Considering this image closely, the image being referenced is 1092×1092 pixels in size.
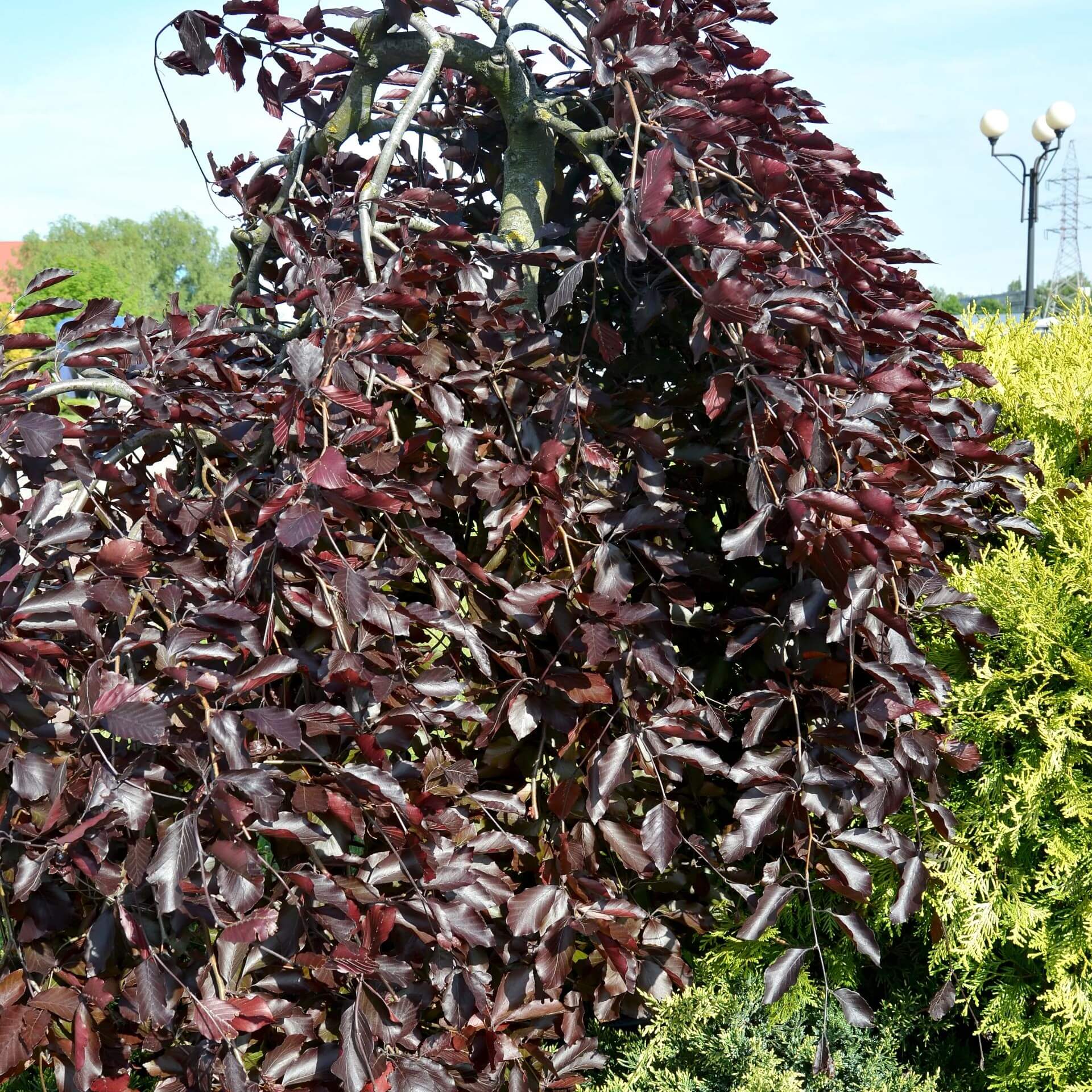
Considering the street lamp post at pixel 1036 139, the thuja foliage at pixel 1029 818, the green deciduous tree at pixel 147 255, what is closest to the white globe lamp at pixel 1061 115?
the street lamp post at pixel 1036 139

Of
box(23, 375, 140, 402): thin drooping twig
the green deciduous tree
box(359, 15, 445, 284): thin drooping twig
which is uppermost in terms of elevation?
the green deciduous tree

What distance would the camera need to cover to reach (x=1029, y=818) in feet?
6.32

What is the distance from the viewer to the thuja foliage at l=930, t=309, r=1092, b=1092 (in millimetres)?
1905

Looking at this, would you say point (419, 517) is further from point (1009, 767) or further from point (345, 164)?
point (1009, 767)

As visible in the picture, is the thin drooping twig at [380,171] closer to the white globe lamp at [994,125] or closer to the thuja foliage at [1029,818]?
the thuja foliage at [1029,818]

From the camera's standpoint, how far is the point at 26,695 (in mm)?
1178

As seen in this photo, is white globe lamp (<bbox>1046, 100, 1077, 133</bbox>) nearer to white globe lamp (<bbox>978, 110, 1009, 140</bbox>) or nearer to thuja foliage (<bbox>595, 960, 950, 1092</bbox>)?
white globe lamp (<bbox>978, 110, 1009, 140</bbox>)

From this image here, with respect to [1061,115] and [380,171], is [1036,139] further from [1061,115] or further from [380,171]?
[380,171]

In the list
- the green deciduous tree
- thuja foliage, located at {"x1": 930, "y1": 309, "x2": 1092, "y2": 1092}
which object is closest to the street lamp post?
thuja foliage, located at {"x1": 930, "y1": 309, "x2": 1092, "y2": 1092}

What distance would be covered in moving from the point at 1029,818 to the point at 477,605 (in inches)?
46.0

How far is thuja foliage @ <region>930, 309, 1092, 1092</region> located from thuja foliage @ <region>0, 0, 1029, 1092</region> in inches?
7.4

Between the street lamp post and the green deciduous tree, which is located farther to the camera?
the green deciduous tree

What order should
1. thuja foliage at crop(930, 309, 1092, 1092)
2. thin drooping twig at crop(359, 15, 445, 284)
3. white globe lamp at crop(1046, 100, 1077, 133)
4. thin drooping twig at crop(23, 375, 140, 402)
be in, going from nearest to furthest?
thin drooping twig at crop(23, 375, 140, 402)
thin drooping twig at crop(359, 15, 445, 284)
thuja foliage at crop(930, 309, 1092, 1092)
white globe lamp at crop(1046, 100, 1077, 133)

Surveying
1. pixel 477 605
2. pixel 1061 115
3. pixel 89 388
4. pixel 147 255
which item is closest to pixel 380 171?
pixel 89 388
